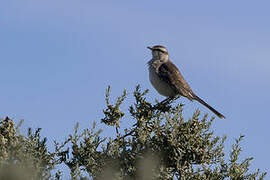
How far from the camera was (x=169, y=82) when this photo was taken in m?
10.2

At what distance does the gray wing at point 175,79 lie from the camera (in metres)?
10.1

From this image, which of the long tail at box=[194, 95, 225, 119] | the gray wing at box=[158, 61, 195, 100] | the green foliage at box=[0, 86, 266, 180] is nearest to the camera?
the green foliage at box=[0, 86, 266, 180]

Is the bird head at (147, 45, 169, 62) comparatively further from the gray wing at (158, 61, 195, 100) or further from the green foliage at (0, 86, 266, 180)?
the green foliage at (0, 86, 266, 180)

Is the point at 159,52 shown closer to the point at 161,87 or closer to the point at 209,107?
the point at 161,87

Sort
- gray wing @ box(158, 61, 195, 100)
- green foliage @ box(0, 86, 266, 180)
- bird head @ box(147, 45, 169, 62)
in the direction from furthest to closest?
bird head @ box(147, 45, 169, 62) → gray wing @ box(158, 61, 195, 100) → green foliage @ box(0, 86, 266, 180)

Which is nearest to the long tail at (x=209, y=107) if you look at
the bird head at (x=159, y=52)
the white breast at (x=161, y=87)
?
the white breast at (x=161, y=87)

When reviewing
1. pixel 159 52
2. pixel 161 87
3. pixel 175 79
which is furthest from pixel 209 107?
pixel 159 52

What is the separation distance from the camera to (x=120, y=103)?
597 cm

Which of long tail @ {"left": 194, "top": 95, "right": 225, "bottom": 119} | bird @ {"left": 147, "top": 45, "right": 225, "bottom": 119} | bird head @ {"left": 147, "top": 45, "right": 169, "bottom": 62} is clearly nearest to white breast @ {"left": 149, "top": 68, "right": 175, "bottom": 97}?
bird @ {"left": 147, "top": 45, "right": 225, "bottom": 119}

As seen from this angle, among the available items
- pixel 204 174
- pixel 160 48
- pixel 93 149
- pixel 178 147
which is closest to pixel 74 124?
pixel 93 149

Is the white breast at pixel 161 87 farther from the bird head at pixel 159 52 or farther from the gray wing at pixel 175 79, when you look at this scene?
the bird head at pixel 159 52

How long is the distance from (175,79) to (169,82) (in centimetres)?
26

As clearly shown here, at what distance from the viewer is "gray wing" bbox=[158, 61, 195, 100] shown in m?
10.1

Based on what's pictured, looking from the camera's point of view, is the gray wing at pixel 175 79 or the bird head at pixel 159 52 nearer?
the gray wing at pixel 175 79
